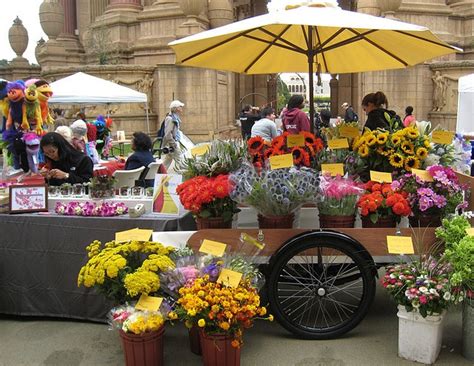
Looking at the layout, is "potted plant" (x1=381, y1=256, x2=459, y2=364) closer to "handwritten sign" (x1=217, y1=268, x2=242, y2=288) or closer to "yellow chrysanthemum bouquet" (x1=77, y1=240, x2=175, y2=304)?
"handwritten sign" (x1=217, y1=268, x2=242, y2=288)

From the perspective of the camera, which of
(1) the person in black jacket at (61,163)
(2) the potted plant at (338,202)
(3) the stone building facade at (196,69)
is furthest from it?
(3) the stone building facade at (196,69)

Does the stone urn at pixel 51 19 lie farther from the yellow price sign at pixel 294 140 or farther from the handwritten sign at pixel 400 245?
the handwritten sign at pixel 400 245

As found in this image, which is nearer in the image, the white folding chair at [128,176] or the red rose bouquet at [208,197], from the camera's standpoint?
the red rose bouquet at [208,197]

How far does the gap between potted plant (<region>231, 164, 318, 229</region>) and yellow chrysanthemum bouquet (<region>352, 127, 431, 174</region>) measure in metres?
0.81

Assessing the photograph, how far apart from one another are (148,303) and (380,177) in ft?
6.99

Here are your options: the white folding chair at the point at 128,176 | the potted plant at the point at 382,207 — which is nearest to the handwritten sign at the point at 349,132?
the potted plant at the point at 382,207

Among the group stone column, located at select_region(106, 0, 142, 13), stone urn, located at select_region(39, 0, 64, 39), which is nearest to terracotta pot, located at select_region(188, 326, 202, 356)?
stone column, located at select_region(106, 0, 142, 13)

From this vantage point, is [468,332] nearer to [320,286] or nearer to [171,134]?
[320,286]

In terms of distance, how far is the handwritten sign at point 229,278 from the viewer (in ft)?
11.3

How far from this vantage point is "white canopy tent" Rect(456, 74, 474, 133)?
9.49 m

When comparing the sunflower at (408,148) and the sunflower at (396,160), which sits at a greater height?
the sunflower at (408,148)

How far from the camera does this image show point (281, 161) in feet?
13.5

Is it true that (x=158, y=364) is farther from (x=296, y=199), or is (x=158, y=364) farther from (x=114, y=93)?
(x=114, y=93)

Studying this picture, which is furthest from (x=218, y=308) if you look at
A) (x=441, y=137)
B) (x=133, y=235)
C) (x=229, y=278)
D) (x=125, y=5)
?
(x=125, y=5)
